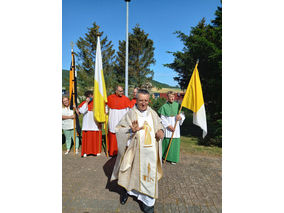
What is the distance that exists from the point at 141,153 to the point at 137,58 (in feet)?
92.9

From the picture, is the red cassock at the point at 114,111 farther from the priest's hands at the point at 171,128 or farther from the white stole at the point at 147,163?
the white stole at the point at 147,163

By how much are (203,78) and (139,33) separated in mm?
24472

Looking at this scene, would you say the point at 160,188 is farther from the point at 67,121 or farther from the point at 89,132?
the point at 67,121

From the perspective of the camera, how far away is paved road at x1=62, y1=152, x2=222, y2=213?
120 inches

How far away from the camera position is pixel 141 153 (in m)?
2.82

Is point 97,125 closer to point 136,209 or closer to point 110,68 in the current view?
point 136,209

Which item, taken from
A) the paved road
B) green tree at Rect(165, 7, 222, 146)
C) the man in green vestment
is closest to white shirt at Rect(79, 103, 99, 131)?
the paved road

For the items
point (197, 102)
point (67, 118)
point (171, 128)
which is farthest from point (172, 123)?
point (67, 118)

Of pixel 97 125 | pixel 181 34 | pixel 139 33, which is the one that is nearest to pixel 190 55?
pixel 181 34

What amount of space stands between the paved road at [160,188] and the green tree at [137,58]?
24052 millimetres

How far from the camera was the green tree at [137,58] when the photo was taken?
1135 inches

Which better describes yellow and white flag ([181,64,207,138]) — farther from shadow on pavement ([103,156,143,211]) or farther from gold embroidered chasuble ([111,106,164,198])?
shadow on pavement ([103,156,143,211])

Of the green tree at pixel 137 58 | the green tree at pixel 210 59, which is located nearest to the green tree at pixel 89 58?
the green tree at pixel 137 58

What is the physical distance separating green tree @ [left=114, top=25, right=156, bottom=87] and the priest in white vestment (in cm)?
2564
